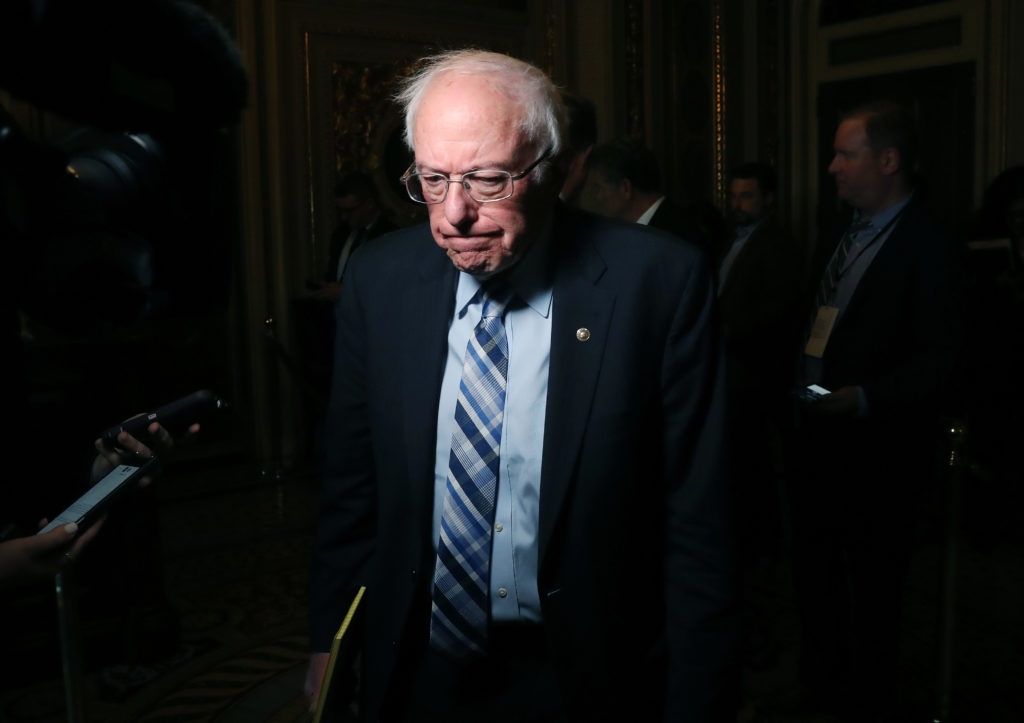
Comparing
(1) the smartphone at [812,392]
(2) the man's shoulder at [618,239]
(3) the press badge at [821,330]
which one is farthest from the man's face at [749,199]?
(2) the man's shoulder at [618,239]

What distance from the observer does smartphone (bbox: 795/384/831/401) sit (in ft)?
8.14

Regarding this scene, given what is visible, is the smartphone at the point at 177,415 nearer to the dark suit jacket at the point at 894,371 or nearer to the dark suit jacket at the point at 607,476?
the dark suit jacket at the point at 607,476

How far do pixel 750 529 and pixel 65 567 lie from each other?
2.97 meters

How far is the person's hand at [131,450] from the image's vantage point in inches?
64.6

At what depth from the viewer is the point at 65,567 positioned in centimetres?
145

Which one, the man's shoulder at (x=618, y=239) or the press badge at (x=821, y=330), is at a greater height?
the man's shoulder at (x=618, y=239)

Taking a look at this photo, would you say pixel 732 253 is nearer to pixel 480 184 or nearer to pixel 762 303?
pixel 762 303

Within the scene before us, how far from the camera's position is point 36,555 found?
4.49ft

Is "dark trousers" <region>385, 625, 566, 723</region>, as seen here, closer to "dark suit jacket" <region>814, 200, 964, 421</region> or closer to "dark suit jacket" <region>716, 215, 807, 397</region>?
"dark suit jacket" <region>814, 200, 964, 421</region>

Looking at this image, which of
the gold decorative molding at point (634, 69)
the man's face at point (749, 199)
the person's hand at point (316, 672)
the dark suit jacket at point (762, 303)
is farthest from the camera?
the gold decorative molding at point (634, 69)

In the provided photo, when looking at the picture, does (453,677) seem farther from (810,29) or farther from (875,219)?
(810,29)

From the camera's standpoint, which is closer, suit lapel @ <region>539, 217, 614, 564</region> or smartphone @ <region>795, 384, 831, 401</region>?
suit lapel @ <region>539, 217, 614, 564</region>

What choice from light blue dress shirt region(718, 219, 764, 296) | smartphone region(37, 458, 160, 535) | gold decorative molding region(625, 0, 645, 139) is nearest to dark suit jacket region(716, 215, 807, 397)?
light blue dress shirt region(718, 219, 764, 296)

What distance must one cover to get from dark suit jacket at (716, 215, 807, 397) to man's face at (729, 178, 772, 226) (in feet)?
3.18
